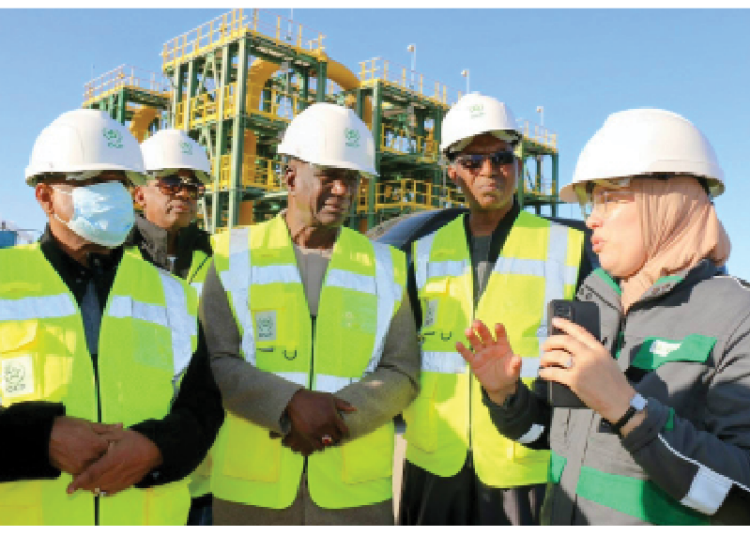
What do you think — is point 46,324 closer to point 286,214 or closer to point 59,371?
point 59,371

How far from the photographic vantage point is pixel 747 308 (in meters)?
1.58

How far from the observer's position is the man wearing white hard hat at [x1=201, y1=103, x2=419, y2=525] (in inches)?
97.9

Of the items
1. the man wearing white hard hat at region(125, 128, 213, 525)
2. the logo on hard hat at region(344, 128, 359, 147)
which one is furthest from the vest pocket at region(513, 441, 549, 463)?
the man wearing white hard hat at region(125, 128, 213, 525)

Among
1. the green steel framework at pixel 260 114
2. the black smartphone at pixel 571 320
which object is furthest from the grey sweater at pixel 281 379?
the green steel framework at pixel 260 114

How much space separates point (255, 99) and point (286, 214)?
1911 cm

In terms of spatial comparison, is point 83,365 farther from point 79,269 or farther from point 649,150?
point 649,150

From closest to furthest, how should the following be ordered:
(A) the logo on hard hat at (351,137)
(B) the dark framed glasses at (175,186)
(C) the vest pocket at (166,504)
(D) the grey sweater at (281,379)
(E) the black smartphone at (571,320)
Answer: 1. (E) the black smartphone at (571,320)
2. (C) the vest pocket at (166,504)
3. (D) the grey sweater at (281,379)
4. (A) the logo on hard hat at (351,137)
5. (B) the dark framed glasses at (175,186)

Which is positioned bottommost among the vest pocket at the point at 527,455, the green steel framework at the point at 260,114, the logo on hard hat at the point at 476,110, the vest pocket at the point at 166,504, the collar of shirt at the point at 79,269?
the vest pocket at the point at 166,504

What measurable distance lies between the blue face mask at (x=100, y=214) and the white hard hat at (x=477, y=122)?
6.12 ft

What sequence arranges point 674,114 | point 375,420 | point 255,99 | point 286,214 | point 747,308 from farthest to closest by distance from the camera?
point 255,99 → point 286,214 → point 375,420 → point 674,114 → point 747,308

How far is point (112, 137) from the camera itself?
91.9 inches

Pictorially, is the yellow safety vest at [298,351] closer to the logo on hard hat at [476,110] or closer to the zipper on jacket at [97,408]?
the zipper on jacket at [97,408]

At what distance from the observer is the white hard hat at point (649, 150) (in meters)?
1.71
